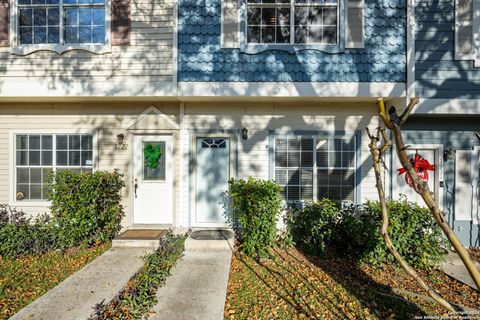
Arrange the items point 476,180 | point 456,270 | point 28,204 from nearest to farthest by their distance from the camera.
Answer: point 456,270
point 476,180
point 28,204

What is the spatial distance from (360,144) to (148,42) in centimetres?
511

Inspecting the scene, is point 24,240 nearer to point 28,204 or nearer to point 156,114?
point 28,204

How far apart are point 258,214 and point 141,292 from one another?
7.57 feet

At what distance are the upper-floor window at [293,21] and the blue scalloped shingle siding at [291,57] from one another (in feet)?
1.33

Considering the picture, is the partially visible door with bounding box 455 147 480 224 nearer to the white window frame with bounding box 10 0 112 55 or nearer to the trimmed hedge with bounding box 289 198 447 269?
the trimmed hedge with bounding box 289 198 447 269

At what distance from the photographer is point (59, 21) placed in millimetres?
6219

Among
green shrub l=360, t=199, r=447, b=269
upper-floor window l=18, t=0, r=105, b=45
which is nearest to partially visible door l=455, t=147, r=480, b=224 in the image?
green shrub l=360, t=199, r=447, b=269

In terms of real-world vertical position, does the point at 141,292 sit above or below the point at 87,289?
above

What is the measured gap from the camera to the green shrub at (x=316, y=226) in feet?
18.0

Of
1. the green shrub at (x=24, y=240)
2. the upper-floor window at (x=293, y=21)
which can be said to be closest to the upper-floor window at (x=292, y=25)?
the upper-floor window at (x=293, y=21)

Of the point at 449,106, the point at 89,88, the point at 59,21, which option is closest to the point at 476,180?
the point at 449,106

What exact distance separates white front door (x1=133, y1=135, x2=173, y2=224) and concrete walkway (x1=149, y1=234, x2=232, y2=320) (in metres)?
1.42

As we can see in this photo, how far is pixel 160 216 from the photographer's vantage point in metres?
6.68

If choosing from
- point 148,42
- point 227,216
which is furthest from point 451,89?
point 148,42
